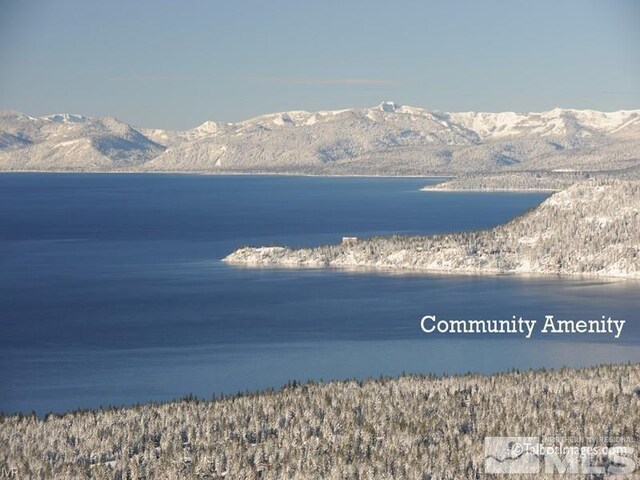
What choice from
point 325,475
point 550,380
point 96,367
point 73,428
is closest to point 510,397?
point 550,380

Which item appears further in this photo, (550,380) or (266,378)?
(266,378)

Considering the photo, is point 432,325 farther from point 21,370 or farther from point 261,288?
point 21,370

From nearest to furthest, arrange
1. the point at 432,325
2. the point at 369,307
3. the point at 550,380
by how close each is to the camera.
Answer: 1. the point at 550,380
2. the point at 432,325
3. the point at 369,307

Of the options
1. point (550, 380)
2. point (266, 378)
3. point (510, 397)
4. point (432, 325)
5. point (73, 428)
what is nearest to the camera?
point (73, 428)

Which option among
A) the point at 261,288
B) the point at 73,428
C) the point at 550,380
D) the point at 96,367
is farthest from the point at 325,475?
the point at 261,288

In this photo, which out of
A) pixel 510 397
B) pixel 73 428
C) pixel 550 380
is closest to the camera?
pixel 73 428

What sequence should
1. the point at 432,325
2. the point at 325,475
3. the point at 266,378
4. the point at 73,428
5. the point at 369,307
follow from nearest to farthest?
the point at 325,475, the point at 73,428, the point at 266,378, the point at 432,325, the point at 369,307

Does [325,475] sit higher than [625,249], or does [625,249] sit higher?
[625,249]

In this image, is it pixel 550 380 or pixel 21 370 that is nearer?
pixel 550 380

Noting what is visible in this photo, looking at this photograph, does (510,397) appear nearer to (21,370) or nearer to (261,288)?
(21,370)
